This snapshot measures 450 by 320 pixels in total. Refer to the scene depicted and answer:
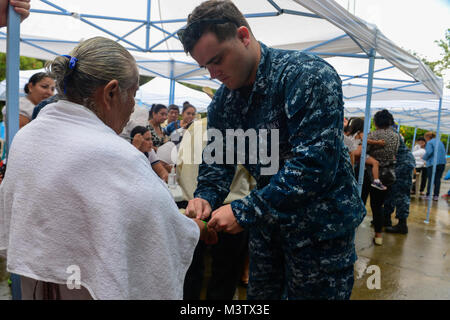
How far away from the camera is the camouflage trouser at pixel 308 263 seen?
57.4 inches

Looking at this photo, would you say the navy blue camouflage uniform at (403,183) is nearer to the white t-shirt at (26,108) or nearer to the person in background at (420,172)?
the person in background at (420,172)

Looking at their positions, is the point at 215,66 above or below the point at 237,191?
above

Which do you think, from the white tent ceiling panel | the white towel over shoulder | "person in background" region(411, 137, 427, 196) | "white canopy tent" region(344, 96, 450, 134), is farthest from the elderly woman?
"person in background" region(411, 137, 427, 196)

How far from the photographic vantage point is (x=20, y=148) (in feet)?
3.18

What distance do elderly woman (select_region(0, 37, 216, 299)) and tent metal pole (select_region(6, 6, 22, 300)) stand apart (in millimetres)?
346

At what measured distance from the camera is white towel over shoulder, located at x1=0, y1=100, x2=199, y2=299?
918 mm

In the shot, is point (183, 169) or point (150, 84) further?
point (150, 84)

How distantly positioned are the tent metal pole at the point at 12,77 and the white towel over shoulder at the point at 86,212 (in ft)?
1.17

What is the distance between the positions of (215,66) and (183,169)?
1526mm

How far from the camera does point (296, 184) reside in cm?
120

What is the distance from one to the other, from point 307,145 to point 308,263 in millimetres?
612

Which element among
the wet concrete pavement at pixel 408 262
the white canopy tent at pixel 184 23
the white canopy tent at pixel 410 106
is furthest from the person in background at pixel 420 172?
the white canopy tent at pixel 184 23
